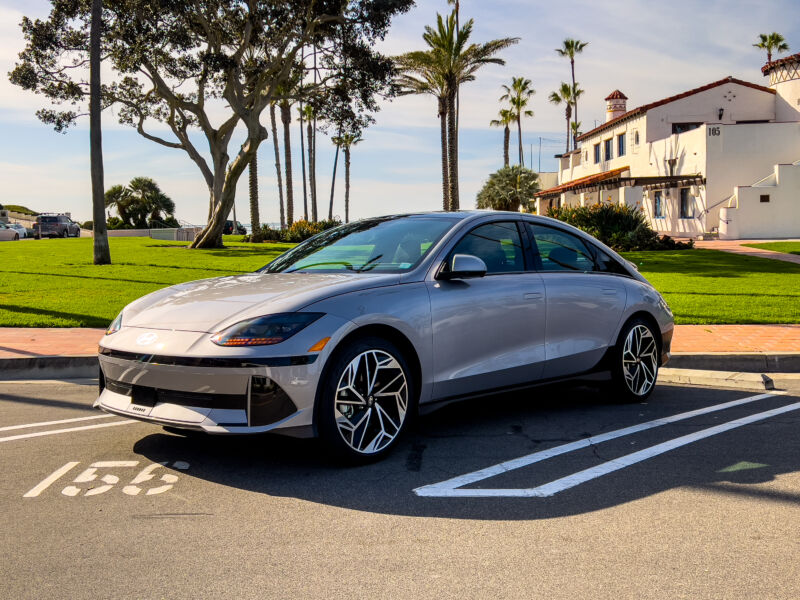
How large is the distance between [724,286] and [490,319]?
1160cm

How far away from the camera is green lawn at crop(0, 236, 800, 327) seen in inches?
467

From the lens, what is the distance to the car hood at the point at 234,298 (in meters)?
4.78

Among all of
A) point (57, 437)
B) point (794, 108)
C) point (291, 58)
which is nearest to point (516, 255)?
point (57, 437)

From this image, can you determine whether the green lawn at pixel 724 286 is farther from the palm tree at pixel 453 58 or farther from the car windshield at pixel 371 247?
the palm tree at pixel 453 58

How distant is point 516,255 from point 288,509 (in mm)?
2887

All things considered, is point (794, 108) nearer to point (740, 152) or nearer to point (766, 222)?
point (740, 152)

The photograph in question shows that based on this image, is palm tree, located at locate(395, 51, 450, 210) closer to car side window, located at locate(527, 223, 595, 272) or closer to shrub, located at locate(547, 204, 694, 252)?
shrub, located at locate(547, 204, 694, 252)

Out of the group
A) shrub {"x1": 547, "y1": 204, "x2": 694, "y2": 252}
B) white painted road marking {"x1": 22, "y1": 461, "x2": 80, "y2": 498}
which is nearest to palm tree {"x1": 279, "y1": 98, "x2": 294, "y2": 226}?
shrub {"x1": 547, "y1": 204, "x2": 694, "y2": 252}

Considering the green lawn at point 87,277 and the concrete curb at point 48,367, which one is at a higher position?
the green lawn at point 87,277

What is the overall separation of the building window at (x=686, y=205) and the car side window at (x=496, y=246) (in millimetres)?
34552

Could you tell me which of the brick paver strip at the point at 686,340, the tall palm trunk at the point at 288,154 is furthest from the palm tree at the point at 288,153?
the brick paver strip at the point at 686,340

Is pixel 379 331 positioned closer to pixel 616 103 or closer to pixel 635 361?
pixel 635 361

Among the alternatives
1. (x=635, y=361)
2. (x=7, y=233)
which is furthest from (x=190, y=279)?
(x=7, y=233)

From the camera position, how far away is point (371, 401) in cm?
496
